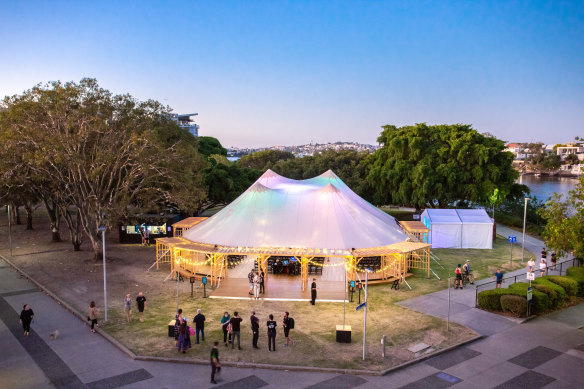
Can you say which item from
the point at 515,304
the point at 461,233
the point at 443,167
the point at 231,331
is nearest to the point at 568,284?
the point at 515,304

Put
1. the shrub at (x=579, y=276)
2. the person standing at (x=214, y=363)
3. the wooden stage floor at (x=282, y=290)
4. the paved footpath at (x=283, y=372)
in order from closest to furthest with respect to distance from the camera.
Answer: the person standing at (x=214, y=363) < the paved footpath at (x=283, y=372) < the wooden stage floor at (x=282, y=290) < the shrub at (x=579, y=276)

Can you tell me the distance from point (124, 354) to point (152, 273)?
10117 mm

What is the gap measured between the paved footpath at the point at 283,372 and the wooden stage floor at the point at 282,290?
6133 mm

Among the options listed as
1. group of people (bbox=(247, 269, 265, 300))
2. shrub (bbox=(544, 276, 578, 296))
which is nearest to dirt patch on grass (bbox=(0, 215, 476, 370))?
group of people (bbox=(247, 269, 265, 300))

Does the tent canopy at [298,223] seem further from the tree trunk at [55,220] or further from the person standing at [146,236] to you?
the tree trunk at [55,220]

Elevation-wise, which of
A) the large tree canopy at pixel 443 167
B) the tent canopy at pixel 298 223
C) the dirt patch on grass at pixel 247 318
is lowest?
the dirt patch on grass at pixel 247 318

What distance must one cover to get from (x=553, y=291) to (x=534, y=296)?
4.26 feet

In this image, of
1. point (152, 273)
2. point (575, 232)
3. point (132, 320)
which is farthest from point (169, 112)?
point (575, 232)

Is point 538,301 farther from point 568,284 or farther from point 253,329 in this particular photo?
point 253,329

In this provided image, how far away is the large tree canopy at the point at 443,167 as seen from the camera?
3669 centimetres

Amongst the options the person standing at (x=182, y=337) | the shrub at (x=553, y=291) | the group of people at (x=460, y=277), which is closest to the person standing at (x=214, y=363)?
the person standing at (x=182, y=337)

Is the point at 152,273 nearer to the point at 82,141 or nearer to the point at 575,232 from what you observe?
the point at 82,141

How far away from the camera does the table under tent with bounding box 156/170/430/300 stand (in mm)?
20094

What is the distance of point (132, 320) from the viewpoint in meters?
15.8
